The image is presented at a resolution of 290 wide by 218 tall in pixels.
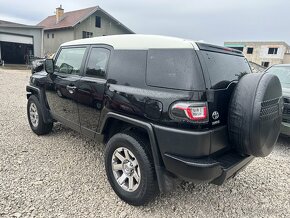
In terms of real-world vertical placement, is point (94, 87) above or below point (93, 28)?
below

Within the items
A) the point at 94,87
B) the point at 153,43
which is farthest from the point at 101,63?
the point at 153,43

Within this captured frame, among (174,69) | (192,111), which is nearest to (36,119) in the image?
(174,69)

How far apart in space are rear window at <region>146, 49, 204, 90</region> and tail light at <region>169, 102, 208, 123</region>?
151mm

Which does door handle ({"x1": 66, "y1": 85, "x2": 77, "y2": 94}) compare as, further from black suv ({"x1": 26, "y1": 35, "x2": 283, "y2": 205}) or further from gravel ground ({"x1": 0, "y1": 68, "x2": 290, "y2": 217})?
gravel ground ({"x1": 0, "y1": 68, "x2": 290, "y2": 217})

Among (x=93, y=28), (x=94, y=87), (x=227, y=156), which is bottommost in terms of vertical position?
(x=227, y=156)

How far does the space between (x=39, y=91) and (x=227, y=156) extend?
3.41 m

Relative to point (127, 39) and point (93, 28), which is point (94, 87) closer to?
point (127, 39)

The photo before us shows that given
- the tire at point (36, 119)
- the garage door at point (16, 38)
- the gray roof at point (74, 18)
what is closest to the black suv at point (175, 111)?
the tire at point (36, 119)

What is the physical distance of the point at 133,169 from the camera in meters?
2.51

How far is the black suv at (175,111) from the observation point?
2.03 meters

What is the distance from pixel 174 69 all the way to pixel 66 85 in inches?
76.4

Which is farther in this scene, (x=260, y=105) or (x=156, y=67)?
(x=156, y=67)

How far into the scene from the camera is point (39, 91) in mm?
4043

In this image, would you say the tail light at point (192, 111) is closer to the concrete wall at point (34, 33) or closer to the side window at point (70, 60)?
the side window at point (70, 60)
